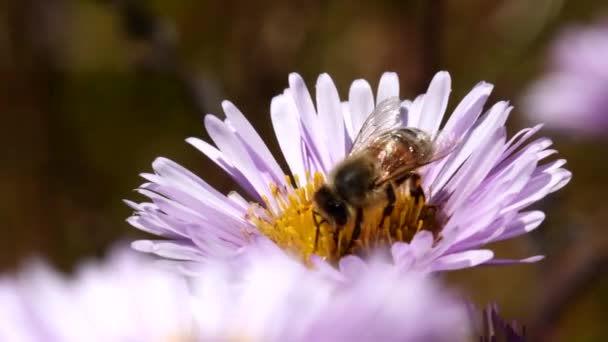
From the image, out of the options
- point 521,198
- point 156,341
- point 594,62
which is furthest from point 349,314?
point 594,62

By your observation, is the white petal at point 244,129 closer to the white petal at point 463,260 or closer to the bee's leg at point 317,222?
the bee's leg at point 317,222

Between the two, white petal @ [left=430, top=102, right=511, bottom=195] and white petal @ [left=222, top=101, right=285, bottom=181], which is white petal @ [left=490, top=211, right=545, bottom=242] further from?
white petal @ [left=222, top=101, right=285, bottom=181]

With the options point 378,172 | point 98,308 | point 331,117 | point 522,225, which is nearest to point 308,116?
point 331,117

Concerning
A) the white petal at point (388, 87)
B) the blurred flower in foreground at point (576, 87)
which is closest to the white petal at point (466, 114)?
the white petal at point (388, 87)

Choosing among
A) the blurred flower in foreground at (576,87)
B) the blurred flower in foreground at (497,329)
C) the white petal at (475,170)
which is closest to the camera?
the blurred flower in foreground at (497,329)

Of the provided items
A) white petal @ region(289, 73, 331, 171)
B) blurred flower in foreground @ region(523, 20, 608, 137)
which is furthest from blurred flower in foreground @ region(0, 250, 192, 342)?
blurred flower in foreground @ region(523, 20, 608, 137)

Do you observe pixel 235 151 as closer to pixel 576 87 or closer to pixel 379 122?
pixel 379 122
